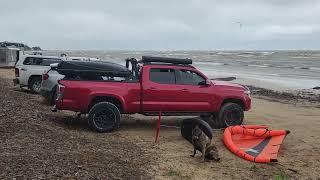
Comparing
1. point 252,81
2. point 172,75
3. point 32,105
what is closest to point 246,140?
point 172,75

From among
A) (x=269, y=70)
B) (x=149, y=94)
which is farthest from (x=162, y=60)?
(x=269, y=70)

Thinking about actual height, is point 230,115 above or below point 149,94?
below

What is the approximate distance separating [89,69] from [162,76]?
189cm

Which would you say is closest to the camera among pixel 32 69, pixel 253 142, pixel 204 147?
pixel 204 147

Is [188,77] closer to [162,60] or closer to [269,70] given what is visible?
[162,60]

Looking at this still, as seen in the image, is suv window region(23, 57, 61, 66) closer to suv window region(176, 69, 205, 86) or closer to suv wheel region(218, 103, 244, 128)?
suv window region(176, 69, 205, 86)

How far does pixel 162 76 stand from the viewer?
1281 cm

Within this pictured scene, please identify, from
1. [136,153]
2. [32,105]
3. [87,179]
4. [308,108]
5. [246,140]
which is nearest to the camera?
[87,179]

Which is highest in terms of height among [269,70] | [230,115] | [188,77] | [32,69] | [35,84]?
[188,77]

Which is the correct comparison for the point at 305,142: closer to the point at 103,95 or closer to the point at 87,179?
the point at 103,95

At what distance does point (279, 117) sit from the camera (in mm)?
15836

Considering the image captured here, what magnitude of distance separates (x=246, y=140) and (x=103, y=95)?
353 centimetres

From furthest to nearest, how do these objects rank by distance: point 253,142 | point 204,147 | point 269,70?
point 269,70
point 253,142
point 204,147

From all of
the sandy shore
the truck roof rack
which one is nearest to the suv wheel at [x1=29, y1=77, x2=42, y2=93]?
the sandy shore
